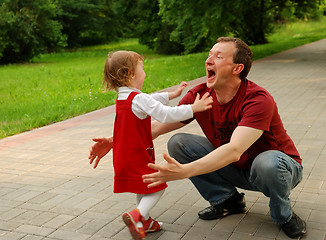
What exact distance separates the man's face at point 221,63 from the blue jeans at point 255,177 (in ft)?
1.79

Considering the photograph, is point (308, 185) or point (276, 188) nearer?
point (276, 188)

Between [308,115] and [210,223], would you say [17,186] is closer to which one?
[210,223]

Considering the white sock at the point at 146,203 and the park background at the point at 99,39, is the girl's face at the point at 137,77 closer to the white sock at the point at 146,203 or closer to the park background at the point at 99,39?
the white sock at the point at 146,203

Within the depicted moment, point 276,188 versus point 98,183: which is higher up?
point 276,188

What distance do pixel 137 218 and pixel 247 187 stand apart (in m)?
0.89

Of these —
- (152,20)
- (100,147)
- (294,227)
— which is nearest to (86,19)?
(152,20)

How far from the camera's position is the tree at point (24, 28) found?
2516cm

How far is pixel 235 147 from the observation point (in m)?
3.20

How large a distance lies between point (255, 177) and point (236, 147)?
378 mm

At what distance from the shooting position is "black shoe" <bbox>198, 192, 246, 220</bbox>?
393cm

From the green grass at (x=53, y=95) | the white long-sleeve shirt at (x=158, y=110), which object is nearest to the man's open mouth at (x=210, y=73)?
the white long-sleeve shirt at (x=158, y=110)

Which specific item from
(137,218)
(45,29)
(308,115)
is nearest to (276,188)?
(137,218)

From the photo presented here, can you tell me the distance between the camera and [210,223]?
386 centimetres

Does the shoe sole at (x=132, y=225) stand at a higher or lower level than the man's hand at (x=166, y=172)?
lower
